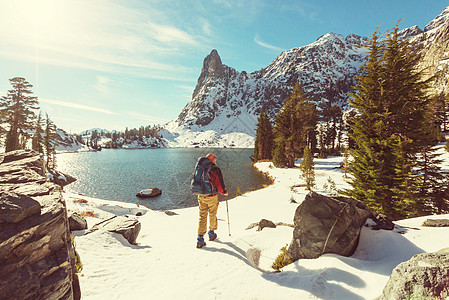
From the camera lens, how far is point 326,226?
6047mm

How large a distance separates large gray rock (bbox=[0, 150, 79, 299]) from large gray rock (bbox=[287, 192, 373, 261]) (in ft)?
20.2

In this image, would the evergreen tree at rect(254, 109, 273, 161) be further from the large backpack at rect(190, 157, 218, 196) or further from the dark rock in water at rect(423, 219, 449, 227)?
the large backpack at rect(190, 157, 218, 196)

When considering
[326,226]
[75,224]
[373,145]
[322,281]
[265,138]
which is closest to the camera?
[322,281]

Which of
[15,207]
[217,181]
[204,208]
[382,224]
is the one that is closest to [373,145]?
[382,224]

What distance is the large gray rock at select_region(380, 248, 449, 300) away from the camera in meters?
2.68

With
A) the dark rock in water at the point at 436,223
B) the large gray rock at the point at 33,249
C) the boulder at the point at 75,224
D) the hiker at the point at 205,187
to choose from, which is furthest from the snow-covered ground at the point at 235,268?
the boulder at the point at 75,224

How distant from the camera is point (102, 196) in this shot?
27578 millimetres

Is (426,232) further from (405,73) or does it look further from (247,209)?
(247,209)

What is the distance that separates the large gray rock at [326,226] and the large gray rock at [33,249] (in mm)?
6163

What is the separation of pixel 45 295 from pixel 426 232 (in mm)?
9851

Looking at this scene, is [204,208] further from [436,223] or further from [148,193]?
[148,193]

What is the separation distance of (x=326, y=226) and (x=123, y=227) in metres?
7.86

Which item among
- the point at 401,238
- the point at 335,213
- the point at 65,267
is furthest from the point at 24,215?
the point at 401,238

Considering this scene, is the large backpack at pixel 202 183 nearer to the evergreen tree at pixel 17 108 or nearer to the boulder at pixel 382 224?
the boulder at pixel 382 224
